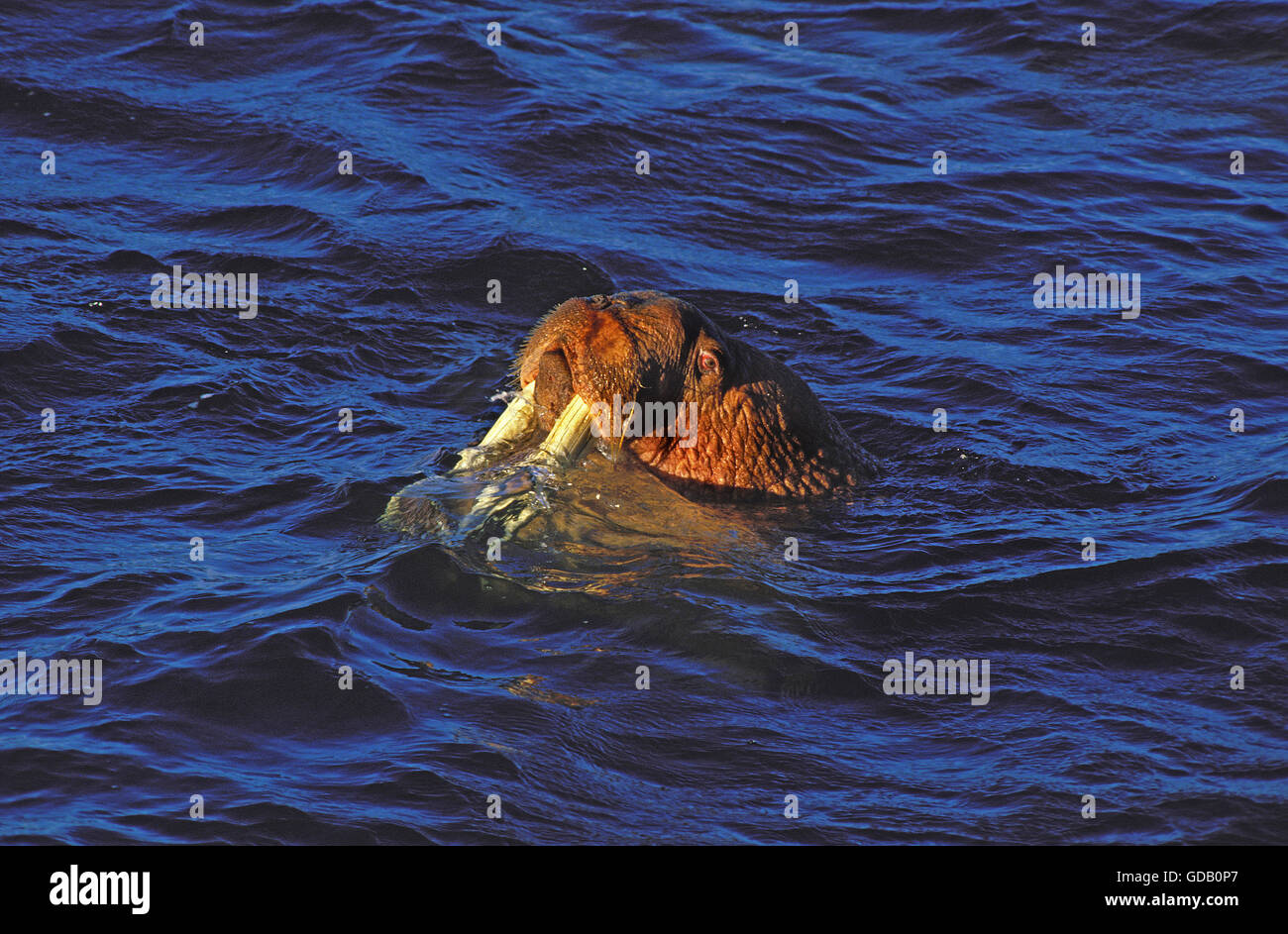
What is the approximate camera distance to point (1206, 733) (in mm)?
5496

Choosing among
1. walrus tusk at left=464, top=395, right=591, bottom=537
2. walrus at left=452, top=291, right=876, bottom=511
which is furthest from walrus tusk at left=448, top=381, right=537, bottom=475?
walrus tusk at left=464, top=395, right=591, bottom=537

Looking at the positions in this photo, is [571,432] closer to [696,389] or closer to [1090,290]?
[696,389]

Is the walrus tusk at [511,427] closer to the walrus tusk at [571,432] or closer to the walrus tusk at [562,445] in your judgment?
the walrus tusk at [562,445]

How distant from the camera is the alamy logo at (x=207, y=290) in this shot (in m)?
9.45

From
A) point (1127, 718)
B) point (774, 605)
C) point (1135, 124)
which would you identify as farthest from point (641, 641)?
point (1135, 124)

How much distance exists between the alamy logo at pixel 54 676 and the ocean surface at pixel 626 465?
0.05 m

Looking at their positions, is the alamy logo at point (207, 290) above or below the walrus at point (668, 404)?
above

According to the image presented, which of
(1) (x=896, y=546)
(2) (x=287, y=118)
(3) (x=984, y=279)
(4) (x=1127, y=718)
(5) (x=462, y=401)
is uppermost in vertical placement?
(2) (x=287, y=118)

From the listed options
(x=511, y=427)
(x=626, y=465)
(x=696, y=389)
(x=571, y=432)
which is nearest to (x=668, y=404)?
(x=696, y=389)
